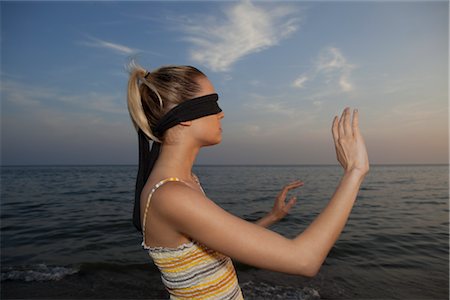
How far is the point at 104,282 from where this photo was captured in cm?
682

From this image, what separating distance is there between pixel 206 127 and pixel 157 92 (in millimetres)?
362

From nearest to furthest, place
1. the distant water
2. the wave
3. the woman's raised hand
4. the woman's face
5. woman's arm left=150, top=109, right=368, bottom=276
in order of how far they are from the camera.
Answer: woman's arm left=150, top=109, right=368, bottom=276 → the woman's raised hand → the woman's face → the distant water → the wave

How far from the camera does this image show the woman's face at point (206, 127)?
1.99m

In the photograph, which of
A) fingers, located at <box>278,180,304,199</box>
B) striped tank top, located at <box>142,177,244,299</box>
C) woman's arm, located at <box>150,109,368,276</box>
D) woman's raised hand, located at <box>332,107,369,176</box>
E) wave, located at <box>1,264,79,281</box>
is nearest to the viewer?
woman's arm, located at <box>150,109,368,276</box>

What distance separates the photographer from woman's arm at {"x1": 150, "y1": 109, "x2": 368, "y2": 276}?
4.90 feet

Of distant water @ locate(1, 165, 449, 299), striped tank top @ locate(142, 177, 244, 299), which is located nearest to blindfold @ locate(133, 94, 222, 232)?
striped tank top @ locate(142, 177, 244, 299)

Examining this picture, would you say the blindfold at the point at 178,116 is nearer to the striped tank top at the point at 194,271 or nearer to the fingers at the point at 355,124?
the striped tank top at the point at 194,271

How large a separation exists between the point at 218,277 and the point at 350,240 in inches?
358

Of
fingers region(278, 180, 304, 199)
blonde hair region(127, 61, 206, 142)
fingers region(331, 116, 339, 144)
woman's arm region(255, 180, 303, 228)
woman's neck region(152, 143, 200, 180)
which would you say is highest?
blonde hair region(127, 61, 206, 142)

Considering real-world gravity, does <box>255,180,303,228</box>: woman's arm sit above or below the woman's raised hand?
below

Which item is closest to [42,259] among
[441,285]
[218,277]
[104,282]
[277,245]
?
[104,282]

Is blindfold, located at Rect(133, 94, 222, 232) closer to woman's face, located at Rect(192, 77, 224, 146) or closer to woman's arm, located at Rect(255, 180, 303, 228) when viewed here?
woman's face, located at Rect(192, 77, 224, 146)

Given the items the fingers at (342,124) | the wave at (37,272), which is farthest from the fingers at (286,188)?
the wave at (37,272)

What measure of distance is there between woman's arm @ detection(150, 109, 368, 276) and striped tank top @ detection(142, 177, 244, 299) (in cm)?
25
